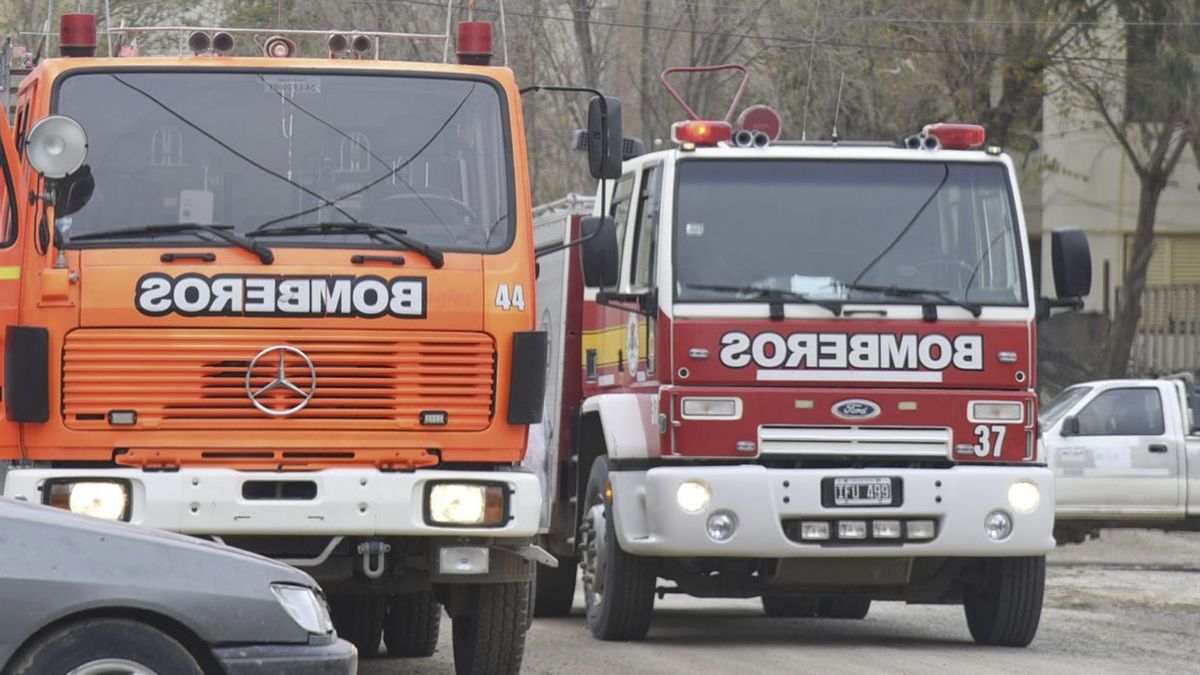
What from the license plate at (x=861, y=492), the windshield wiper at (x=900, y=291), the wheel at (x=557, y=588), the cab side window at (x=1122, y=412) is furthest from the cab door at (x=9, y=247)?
the cab side window at (x=1122, y=412)

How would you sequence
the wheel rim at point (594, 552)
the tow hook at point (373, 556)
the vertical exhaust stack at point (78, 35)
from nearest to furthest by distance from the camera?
the tow hook at point (373, 556) < the vertical exhaust stack at point (78, 35) < the wheel rim at point (594, 552)

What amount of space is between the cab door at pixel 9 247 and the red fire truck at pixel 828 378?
3.25 metres

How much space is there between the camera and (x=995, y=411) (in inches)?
464

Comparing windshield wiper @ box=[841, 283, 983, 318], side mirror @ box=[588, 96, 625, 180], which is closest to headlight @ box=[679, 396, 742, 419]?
windshield wiper @ box=[841, 283, 983, 318]

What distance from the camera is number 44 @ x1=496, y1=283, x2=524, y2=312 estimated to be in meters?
8.96

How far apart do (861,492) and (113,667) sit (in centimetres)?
581

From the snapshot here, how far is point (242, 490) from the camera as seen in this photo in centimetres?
877

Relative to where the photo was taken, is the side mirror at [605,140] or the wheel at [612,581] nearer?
the side mirror at [605,140]

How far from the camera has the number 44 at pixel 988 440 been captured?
11.8 m

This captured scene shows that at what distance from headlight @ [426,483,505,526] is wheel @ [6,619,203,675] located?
6.88 ft

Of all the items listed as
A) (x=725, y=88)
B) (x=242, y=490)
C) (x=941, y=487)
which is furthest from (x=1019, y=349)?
(x=725, y=88)

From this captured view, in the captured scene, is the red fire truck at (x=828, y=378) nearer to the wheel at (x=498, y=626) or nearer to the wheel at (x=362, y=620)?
the wheel at (x=362, y=620)

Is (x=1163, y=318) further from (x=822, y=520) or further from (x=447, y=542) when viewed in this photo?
(x=447, y=542)

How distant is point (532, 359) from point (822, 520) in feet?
10.5
